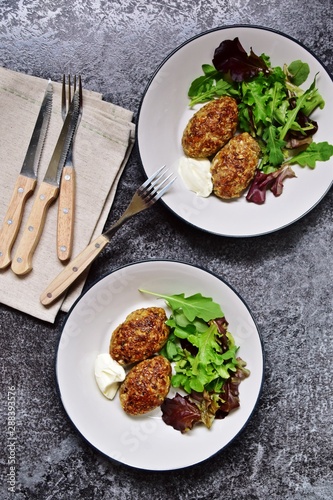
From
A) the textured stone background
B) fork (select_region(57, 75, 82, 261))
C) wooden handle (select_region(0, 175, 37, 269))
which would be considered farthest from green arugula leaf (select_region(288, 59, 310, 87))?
wooden handle (select_region(0, 175, 37, 269))

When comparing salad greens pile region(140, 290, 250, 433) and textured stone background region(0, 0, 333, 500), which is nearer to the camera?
salad greens pile region(140, 290, 250, 433)

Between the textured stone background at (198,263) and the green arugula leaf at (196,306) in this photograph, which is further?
the textured stone background at (198,263)

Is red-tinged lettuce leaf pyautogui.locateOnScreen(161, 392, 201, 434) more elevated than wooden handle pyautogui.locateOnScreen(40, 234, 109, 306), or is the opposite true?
wooden handle pyautogui.locateOnScreen(40, 234, 109, 306)

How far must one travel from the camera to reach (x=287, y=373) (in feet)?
5.44

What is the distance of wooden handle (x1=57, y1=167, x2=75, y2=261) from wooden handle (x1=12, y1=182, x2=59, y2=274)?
0.03m

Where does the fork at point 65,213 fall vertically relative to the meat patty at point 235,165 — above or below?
below

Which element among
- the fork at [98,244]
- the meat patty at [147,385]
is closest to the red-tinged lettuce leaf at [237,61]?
the fork at [98,244]

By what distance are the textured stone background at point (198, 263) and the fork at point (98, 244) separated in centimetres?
9

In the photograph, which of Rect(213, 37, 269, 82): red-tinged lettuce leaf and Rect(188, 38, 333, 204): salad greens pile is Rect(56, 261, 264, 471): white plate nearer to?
Rect(188, 38, 333, 204): salad greens pile

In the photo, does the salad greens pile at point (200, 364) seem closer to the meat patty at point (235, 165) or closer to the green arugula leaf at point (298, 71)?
the meat patty at point (235, 165)

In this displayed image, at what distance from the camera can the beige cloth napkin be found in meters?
1.61

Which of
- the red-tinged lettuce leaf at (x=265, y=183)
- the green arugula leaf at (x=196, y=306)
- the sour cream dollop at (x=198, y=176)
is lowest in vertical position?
the green arugula leaf at (x=196, y=306)

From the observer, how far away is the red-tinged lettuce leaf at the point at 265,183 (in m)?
1.60

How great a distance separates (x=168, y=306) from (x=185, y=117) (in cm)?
59
